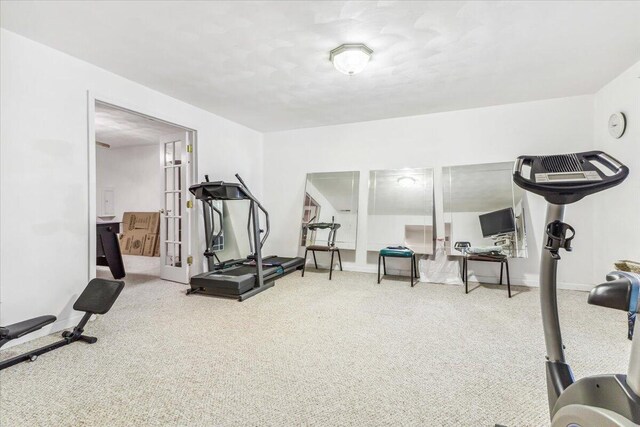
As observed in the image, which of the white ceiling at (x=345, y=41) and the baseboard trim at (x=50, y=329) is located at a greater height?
the white ceiling at (x=345, y=41)

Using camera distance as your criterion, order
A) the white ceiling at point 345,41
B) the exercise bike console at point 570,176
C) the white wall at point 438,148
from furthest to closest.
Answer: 1. the white wall at point 438,148
2. the white ceiling at point 345,41
3. the exercise bike console at point 570,176

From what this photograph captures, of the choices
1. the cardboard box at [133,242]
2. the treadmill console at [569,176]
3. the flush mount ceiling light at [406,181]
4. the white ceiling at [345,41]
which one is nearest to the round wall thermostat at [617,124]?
the white ceiling at [345,41]

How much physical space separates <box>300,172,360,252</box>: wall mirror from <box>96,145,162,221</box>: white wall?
3977mm

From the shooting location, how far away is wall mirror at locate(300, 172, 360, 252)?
4793mm

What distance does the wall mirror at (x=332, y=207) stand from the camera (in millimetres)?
4793

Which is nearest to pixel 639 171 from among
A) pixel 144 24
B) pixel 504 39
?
pixel 504 39

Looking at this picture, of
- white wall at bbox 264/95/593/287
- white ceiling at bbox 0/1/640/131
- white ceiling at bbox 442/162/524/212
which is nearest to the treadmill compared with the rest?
white ceiling at bbox 0/1/640/131

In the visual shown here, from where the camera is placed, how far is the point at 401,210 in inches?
177

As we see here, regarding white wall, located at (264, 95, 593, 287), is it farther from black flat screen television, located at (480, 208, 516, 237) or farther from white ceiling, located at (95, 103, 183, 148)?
white ceiling, located at (95, 103, 183, 148)

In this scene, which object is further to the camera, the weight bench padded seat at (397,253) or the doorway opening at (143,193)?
the doorway opening at (143,193)

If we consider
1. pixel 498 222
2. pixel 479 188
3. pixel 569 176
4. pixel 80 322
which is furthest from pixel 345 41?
pixel 80 322

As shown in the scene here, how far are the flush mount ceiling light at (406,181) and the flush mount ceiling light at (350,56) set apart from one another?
2202 mm

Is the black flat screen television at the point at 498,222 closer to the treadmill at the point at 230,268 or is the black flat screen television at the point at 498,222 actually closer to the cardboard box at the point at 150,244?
the treadmill at the point at 230,268

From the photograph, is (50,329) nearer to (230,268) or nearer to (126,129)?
(230,268)
